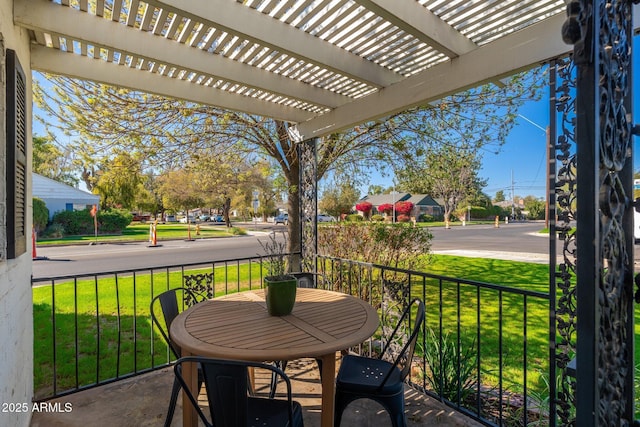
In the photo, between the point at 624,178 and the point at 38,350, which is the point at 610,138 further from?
the point at 38,350

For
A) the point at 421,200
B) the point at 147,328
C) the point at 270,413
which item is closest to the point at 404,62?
the point at 270,413

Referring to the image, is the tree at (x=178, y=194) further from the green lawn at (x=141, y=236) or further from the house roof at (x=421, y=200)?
the house roof at (x=421, y=200)

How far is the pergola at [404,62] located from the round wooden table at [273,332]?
0.96m

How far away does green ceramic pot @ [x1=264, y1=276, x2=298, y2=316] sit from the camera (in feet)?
6.29

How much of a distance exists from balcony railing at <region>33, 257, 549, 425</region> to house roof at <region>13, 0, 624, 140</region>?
4.79 feet

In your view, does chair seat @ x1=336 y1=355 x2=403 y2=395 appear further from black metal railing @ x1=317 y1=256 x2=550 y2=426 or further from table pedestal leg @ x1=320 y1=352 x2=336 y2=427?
black metal railing @ x1=317 y1=256 x2=550 y2=426

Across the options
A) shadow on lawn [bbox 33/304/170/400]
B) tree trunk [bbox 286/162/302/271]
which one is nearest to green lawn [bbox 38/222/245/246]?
shadow on lawn [bbox 33/304/170/400]

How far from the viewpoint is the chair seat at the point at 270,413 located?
137 centimetres

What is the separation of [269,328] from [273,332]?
0.22 ft

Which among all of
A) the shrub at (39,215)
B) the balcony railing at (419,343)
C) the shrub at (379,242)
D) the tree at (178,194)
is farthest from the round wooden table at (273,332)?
the shrub at (39,215)

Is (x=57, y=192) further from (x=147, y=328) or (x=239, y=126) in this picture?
(x=147, y=328)

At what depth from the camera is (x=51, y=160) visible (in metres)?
8.55

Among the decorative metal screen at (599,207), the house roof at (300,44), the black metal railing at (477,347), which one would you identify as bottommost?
the black metal railing at (477,347)

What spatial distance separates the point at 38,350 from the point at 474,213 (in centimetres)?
3753
